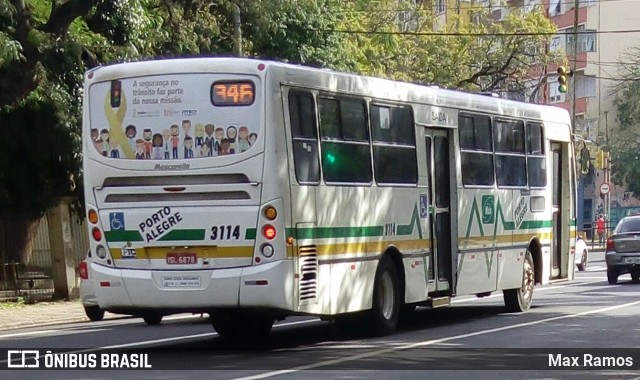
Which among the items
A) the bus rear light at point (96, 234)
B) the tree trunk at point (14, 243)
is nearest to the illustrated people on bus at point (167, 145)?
the bus rear light at point (96, 234)

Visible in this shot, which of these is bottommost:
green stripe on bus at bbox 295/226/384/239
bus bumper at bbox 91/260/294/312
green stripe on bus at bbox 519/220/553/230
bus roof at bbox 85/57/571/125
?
bus bumper at bbox 91/260/294/312

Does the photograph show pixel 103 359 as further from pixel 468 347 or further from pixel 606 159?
pixel 606 159

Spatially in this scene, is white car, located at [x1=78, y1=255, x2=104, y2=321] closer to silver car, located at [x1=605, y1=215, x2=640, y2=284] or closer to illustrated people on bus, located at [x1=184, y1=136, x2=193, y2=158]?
illustrated people on bus, located at [x1=184, y1=136, x2=193, y2=158]

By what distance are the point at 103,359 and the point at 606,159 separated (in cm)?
5077

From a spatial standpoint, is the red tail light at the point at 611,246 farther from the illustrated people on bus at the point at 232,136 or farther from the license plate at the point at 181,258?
the license plate at the point at 181,258

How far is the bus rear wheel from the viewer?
53.6ft

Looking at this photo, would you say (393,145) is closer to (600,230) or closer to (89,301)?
(89,301)

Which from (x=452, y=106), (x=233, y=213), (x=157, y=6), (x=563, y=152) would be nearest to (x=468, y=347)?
(x=233, y=213)

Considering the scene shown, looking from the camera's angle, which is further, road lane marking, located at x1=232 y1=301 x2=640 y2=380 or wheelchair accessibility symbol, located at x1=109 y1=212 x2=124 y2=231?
wheelchair accessibility symbol, located at x1=109 y1=212 x2=124 y2=231

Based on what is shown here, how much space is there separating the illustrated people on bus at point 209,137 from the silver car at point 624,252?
18.3 metres

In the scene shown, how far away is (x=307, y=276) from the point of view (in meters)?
14.3

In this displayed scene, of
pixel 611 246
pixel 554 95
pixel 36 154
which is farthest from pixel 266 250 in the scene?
pixel 554 95

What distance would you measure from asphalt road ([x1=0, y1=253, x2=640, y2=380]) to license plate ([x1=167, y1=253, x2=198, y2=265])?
40.8 inches

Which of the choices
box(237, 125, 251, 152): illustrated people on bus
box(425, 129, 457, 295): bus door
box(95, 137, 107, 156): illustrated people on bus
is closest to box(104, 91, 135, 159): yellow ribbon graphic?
box(95, 137, 107, 156): illustrated people on bus
